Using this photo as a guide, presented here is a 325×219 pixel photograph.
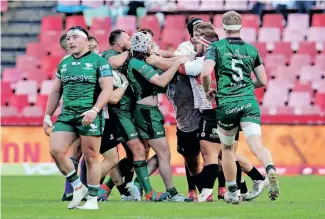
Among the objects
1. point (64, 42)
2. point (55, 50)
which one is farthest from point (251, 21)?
point (64, 42)

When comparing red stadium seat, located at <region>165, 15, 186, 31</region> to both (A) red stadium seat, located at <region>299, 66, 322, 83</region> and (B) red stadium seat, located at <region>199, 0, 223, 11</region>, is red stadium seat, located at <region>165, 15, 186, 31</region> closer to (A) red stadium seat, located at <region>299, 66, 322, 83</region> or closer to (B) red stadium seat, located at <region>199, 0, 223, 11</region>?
(B) red stadium seat, located at <region>199, 0, 223, 11</region>

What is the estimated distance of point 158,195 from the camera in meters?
12.9

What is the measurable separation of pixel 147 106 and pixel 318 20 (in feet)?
40.8

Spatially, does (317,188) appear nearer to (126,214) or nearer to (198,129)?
(198,129)

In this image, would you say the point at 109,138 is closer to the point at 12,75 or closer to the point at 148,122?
the point at 148,122

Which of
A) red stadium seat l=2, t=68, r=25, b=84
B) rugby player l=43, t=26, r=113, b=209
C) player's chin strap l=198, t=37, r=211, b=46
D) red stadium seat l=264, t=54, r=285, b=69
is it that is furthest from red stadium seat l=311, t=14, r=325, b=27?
rugby player l=43, t=26, r=113, b=209

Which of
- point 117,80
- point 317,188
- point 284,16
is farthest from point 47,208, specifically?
point 284,16

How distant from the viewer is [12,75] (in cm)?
2598

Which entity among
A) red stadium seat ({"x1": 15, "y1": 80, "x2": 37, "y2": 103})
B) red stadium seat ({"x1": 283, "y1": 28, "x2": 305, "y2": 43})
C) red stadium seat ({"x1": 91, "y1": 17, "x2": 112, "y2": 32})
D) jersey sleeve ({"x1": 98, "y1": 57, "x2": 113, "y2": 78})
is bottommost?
red stadium seat ({"x1": 15, "y1": 80, "x2": 37, "y2": 103})

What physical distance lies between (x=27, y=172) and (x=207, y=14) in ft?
23.4

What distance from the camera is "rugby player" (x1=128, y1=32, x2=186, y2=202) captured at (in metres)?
12.9

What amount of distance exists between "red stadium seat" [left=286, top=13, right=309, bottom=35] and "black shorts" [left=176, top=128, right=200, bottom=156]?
39.5 feet

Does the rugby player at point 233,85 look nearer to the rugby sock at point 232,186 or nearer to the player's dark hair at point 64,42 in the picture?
the rugby sock at point 232,186

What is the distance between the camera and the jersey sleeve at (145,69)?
12711 millimetres
